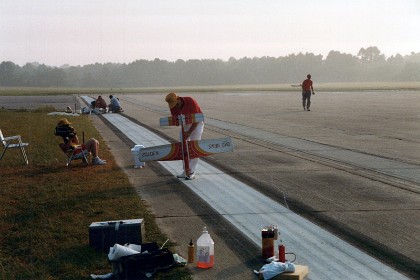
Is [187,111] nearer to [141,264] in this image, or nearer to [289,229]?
[289,229]

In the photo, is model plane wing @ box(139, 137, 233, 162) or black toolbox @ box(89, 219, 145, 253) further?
model plane wing @ box(139, 137, 233, 162)

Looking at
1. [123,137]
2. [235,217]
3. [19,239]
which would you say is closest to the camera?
[19,239]

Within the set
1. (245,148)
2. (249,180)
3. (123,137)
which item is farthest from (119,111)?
(249,180)

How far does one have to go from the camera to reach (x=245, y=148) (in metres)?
17.6

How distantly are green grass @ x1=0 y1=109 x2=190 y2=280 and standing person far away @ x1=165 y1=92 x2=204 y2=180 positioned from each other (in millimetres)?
1364

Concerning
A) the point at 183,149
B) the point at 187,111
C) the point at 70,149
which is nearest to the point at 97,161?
the point at 70,149

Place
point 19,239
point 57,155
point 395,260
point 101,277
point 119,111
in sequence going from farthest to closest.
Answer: point 119,111 → point 57,155 → point 19,239 → point 395,260 → point 101,277

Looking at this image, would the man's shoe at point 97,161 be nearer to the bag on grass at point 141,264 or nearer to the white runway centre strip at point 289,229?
the white runway centre strip at point 289,229

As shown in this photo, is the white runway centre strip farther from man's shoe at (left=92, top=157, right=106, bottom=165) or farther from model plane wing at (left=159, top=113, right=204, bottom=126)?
man's shoe at (left=92, top=157, right=106, bottom=165)

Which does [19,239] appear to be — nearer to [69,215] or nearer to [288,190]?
[69,215]

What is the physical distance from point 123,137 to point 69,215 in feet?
41.2

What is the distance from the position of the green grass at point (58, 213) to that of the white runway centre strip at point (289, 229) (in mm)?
1292

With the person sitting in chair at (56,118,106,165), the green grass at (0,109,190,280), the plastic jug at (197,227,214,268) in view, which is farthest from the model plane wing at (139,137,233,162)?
the plastic jug at (197,227,214,268)

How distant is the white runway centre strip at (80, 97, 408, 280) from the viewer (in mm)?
6652
